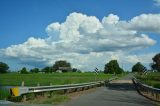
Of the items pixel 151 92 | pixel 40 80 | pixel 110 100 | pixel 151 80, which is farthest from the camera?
pixel 151 80

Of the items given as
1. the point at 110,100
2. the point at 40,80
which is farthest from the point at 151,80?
the point at 110,100

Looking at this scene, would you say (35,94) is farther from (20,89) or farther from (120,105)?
(120,105)

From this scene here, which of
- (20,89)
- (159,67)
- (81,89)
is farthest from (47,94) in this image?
(159,67)

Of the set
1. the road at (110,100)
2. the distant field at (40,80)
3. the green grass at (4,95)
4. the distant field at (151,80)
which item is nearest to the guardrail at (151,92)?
the road at (110,100)

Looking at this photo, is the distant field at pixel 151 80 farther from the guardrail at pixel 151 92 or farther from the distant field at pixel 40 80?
the distant field at pixel 40 80

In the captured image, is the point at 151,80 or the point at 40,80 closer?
the point at 40,80

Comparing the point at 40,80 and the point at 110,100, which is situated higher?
the point at 40,80

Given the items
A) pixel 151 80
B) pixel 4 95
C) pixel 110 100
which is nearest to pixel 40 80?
pixel 151 80

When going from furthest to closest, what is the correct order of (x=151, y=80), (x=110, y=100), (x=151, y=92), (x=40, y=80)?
(x=151, y=80), (x=40, y=80), (x=151, y=92), (x=110, y=100)

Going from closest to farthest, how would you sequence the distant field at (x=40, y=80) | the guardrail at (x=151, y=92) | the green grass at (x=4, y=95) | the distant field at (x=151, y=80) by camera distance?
the green grass at (x=4, y=95) < the guardrail at (x=151, y=92) < the distant field at (x=151, y=80) < the distant field at (x=40, y=80)

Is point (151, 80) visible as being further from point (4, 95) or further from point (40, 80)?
point (4, 95)

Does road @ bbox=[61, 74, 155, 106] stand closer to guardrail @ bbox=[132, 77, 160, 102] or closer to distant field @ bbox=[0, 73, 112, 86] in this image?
guardrail @ bbox=[132, 77, 160, 102]

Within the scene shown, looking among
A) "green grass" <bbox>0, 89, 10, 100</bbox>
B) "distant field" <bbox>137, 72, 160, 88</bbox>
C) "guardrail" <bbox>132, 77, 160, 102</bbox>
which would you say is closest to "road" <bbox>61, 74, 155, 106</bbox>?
"guardrail" <bbox>132, 77, 160, 102</bbox>

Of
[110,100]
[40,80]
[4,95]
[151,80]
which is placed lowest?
[110,100]
